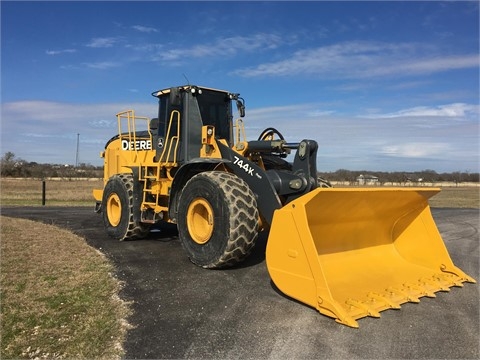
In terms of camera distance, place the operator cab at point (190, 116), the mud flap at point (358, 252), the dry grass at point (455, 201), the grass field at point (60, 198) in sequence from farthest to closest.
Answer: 1. the dry grass at point (455, 201)
2. the grass field at point (60, 198)
3. the operator cab at point (190, 116)
4. the mud flap at point (358, 252)

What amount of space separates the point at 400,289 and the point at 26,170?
5483 cm

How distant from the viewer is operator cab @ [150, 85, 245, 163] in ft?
26.4

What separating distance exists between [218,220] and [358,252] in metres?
2.05

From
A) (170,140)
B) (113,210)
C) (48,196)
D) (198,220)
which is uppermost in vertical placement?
(170,140)

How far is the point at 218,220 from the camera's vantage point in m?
6.35

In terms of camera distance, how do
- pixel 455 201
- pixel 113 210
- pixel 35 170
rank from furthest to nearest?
pixel 35 170 < pixel 455 201 < pixel 113 210

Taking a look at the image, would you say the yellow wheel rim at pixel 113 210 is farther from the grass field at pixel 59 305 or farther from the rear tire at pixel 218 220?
the rear tire at pixel 218 220

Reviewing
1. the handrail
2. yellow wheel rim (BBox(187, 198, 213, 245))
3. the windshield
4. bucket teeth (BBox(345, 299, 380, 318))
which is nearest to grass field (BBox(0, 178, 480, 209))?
the handrail

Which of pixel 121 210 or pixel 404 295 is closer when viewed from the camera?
pixel 404 295

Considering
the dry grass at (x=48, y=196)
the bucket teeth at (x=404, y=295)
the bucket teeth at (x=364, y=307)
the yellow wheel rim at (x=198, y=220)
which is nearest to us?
the bucket teeth at (x=364, y=307)

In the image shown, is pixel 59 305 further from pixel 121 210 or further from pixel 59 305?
pixel 121 210

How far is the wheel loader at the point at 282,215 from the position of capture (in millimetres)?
5008

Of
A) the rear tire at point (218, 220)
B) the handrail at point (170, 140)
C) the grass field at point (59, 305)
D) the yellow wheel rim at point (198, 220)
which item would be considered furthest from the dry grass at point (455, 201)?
the grass field at point (59, 305)

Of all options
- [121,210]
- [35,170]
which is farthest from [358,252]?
[35,170]
